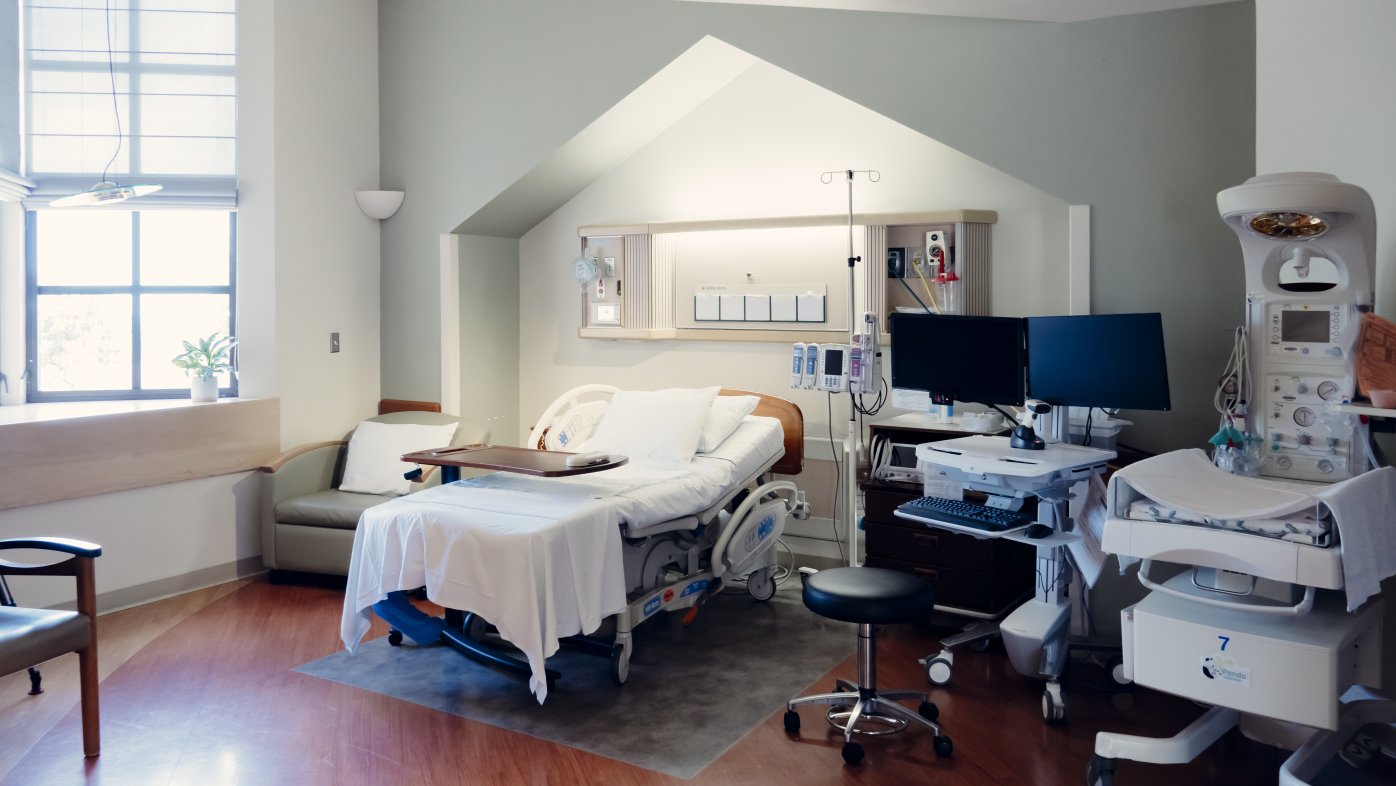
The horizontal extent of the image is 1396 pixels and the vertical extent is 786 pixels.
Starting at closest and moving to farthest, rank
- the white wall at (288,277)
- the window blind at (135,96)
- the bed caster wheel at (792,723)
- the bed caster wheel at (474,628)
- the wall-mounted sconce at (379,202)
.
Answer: the bed caster wheel at (792,723)
the bed caster wheel at (474,628)
the white wall at (288,277)
the window blind at (135,96)
the wall-mounted sconce at (379,202)

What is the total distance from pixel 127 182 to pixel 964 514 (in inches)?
179

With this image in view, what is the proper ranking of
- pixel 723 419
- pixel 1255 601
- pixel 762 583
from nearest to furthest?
pixel 1255 601 → pixel 723 419 → pixel 762 583

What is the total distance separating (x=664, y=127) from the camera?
6023 millimetres

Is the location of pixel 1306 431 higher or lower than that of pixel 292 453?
higher

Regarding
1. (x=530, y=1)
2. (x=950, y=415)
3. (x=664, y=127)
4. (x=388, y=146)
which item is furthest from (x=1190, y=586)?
(x=388, y=146)

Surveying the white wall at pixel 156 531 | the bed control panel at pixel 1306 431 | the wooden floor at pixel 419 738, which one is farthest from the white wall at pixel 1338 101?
the white wall at pixel 156 531

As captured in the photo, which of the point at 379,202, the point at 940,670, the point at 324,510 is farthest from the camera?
the point at 379,202

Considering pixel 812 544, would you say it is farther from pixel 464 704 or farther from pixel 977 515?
pixel 464 704

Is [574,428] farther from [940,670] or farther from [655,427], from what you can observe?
[940,670]

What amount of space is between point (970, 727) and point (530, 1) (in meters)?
4.36

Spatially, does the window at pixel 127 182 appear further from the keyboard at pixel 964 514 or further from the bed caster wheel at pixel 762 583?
the keyboard at pixel 964 514

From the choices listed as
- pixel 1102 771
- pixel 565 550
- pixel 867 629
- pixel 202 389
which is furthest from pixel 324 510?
pixel 1102 771

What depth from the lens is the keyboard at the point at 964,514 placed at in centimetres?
374

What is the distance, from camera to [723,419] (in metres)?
4.90
